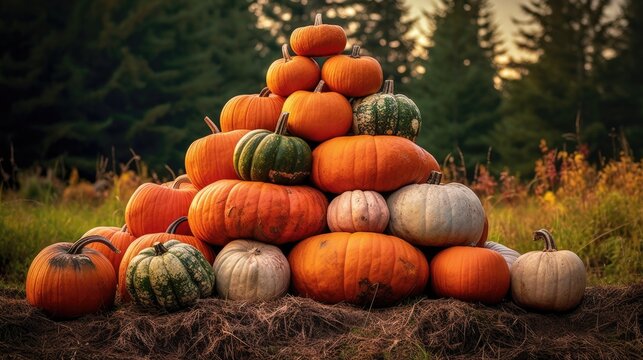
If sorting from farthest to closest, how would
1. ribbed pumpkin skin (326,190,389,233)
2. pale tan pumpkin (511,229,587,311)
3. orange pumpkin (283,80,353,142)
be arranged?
1. orange pumpkin (283,80,353,142)
2. ribbed pumpkin skin (326,190,389,233)
3. pale tan pumpkin (511,229,587,311)

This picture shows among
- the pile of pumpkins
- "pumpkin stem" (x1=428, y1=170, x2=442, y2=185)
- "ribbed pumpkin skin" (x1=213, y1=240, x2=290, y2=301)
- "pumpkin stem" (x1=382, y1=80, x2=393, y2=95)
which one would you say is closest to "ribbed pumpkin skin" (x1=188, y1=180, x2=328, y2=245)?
the pile of pumpkins

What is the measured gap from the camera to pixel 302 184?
190 inches

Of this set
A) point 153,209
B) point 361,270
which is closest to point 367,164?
point 361,270

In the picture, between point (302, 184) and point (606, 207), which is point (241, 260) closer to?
point (302, 184)

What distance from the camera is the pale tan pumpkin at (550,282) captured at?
425cm

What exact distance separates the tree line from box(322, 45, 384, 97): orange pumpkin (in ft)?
43.1

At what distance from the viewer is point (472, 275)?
420cm

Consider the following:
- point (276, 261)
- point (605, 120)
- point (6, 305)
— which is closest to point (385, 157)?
point (276, 261)

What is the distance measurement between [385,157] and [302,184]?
0.70m

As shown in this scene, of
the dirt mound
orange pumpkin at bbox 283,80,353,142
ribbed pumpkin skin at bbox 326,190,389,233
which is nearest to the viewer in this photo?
the dirt mound

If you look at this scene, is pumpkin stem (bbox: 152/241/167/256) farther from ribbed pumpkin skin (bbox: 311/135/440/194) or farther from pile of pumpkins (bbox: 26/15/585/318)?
ribbed pumpkin skin (bbox: 311/135/440/194)

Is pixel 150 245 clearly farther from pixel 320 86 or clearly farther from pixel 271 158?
pixel 320 86

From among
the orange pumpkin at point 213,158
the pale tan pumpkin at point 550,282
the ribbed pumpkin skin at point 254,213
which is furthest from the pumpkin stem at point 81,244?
the pale tan pumpkin at point 550,282

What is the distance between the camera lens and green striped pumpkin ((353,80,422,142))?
4812 millimetres
